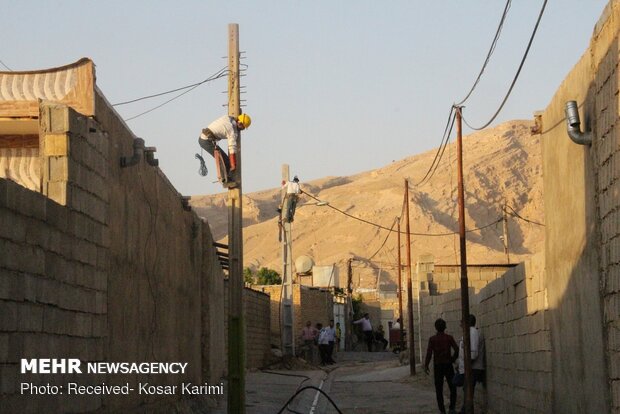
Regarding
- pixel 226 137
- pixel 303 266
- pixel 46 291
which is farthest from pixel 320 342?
pixel 46 291

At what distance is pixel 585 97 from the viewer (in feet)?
34.0

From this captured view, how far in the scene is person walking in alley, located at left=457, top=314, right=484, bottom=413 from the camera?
17.4m

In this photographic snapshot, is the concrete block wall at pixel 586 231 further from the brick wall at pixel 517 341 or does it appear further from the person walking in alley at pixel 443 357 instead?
the person walking in alley at pixel 443 357

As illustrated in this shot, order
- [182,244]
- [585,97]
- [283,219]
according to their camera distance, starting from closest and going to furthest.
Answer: [585,97], [182,244], [283,219]

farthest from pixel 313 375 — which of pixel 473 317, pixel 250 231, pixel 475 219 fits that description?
pixel 250 231

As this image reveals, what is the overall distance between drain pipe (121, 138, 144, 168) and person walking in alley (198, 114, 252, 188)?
9.63ft

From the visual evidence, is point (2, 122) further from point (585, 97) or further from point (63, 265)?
point (585, 97)

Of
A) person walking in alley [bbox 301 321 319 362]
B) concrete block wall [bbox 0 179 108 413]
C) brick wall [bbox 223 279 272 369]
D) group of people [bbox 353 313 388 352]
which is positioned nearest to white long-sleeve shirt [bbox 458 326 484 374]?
concrete block wall [bbox 0 179 108 413]

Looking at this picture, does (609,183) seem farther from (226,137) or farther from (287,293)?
(287,293)

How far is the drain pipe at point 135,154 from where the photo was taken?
12.4m

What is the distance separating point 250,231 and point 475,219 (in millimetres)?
28184

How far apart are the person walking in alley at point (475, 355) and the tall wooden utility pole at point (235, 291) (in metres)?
3.68

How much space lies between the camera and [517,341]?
14406 mm

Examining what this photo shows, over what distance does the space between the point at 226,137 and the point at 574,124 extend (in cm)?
669
